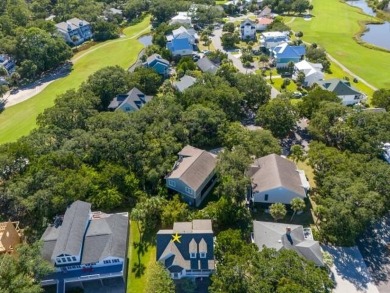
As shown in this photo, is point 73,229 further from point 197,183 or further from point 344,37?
point 344,37

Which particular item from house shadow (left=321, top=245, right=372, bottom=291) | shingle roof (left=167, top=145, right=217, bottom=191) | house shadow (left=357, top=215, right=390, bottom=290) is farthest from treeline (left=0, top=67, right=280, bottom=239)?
house shadow (left=357, top=215, right=390, bottom=290)

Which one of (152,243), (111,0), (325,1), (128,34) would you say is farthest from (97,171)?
(325,1)

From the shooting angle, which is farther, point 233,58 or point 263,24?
point 263,24

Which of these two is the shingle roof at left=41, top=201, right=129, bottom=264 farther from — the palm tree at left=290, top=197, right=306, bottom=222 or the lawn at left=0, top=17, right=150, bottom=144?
the lawn at left=0, top=17, right=150, bottom=144

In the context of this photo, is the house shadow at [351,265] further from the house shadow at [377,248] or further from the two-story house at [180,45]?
the two-story house at [180,45]

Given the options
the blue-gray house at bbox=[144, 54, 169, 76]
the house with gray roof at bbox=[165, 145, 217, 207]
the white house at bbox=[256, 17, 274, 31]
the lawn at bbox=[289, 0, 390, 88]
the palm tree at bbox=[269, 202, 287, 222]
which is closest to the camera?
the palm tree at bbox=[269, 202, 287, 222]

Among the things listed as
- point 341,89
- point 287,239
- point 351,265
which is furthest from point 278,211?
point 341,89
